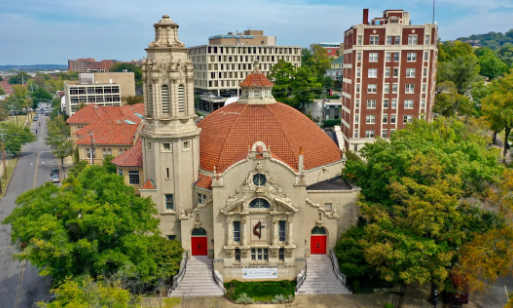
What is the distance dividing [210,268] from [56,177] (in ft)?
160

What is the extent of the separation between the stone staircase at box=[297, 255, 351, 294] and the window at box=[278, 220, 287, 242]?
14.0 ft

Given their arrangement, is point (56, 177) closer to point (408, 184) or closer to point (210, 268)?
point (210, 268)

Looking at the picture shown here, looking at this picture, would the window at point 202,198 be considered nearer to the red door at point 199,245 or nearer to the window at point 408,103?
the red door at point 199,245

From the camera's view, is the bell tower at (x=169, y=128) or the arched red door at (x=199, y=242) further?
the arched red door at (x=199, y=242)

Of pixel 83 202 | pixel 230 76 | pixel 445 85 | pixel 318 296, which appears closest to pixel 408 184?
pixel 318 296

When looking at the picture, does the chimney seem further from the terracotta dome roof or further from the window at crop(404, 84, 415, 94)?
the terracotta dome roof

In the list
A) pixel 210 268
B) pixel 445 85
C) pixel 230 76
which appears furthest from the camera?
pixel 230 76

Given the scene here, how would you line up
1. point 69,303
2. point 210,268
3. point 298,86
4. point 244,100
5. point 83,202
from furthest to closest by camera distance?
point 298,86 < point 244,100 < point 210,268 < point 83,202 < point 69,303

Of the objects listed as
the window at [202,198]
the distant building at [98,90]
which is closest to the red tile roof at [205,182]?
the window at [202,198]

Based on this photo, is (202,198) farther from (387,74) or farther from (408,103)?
(408,103)

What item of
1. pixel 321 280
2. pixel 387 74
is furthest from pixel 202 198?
pixel 387 74

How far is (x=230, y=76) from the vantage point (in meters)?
141

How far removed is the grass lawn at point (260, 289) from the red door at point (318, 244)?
510 cm

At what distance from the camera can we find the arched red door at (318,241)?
45.2m
